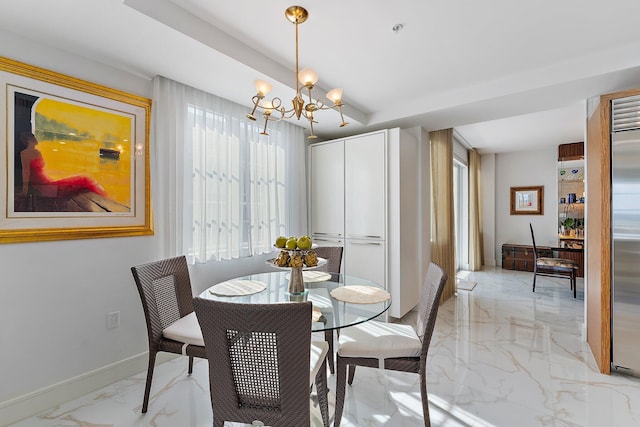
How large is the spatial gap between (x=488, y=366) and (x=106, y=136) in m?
3.51

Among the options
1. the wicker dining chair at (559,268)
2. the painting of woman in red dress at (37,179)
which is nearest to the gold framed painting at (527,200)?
the wicker dining chair at (559,268)

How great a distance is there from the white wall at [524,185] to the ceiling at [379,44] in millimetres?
4120

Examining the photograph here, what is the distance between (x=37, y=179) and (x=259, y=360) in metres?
1.88

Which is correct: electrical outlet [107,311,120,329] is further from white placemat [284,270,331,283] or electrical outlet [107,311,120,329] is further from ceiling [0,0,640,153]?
ceiling [0,0,640,153]

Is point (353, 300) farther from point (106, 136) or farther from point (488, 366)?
point (106, 136)

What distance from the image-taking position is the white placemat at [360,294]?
5.99ft

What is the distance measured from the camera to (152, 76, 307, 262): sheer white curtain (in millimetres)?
2490

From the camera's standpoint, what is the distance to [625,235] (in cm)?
226

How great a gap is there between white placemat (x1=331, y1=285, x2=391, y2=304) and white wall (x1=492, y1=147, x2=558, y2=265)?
19.6ft

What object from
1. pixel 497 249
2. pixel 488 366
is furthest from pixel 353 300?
pixel 497 249

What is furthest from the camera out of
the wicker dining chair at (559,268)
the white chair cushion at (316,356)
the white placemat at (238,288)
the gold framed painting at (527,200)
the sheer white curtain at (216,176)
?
the gold framed painting at (527,200)

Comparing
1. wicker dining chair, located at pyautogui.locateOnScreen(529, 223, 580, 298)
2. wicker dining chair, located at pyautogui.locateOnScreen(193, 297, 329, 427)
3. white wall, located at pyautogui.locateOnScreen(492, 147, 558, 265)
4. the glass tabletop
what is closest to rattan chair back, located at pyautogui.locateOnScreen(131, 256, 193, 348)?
the glass tabletop

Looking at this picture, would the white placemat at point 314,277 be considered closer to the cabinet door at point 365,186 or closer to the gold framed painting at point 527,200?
the cabinet door at point 365,186

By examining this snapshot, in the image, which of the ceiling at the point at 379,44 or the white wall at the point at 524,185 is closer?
the ceiling at the point at 379,44
